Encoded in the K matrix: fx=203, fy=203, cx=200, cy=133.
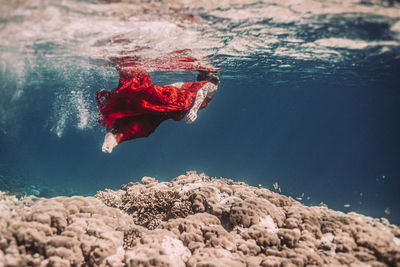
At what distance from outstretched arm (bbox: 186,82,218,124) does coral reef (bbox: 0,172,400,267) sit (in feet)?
7.86

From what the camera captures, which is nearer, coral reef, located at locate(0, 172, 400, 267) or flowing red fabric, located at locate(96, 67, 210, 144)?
coral reef, located at locate(0, 172, 400, 267)

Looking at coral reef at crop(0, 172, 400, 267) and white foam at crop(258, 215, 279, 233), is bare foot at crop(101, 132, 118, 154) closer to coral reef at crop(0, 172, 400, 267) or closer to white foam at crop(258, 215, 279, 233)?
coral reef at crop(0, 172, 400, 267)

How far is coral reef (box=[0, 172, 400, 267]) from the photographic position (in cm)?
341

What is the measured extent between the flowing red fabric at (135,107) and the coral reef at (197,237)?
1.96 meters

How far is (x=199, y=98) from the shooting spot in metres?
5.39

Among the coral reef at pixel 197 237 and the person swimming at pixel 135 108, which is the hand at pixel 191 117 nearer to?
the person swimming at pixel 135 108

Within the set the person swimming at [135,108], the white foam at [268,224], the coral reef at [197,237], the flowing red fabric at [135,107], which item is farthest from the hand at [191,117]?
the white foam at [268,224]

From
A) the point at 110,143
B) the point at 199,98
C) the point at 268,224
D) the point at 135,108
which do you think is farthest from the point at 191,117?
the point at 268,224

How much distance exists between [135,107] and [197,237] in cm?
317

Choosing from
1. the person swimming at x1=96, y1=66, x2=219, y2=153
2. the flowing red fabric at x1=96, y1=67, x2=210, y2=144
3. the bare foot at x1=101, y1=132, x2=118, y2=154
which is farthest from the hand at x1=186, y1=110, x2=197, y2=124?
the bare foot at x1=101, y1=132, x2=118, y2=154

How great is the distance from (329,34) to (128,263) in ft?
36.7

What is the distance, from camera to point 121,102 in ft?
15.4

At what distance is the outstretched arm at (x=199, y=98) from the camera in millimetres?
4848

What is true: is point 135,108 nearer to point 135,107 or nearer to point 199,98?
point 135,107
